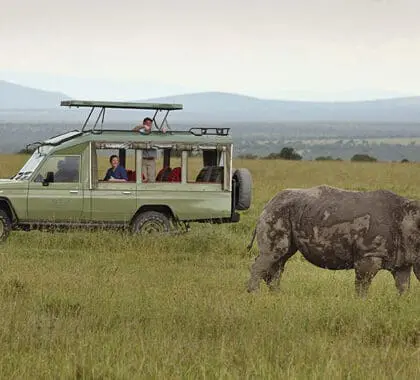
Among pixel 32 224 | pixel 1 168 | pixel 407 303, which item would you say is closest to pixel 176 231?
pixel 32 224

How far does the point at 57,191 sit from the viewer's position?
1722 centimetres

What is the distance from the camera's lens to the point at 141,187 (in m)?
17.5

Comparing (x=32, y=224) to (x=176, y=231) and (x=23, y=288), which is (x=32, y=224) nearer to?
(x=176, y=231)

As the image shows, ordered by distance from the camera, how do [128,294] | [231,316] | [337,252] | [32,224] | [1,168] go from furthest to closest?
[1,168] < [32,224] < [337,252] < [128,294] < [231,316]

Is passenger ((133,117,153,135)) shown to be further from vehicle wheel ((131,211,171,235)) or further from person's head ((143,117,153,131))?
vehicle wheel ((131,211,171,235))

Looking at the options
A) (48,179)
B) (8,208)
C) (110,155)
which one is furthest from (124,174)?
(8,208)

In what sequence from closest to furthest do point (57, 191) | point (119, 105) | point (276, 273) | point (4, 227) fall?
point (276, 273) → point (4, 227) → point (57, 191) → point (119, 105)

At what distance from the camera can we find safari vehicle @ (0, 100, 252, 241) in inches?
677

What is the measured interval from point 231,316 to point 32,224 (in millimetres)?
8856

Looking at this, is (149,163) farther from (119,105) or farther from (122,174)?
(119,105)

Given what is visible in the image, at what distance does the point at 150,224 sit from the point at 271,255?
5989 mm

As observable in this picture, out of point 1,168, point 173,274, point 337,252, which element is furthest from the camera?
point 1,168

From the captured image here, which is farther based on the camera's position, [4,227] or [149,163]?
[149,163]

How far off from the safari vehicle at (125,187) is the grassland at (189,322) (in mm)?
2175
